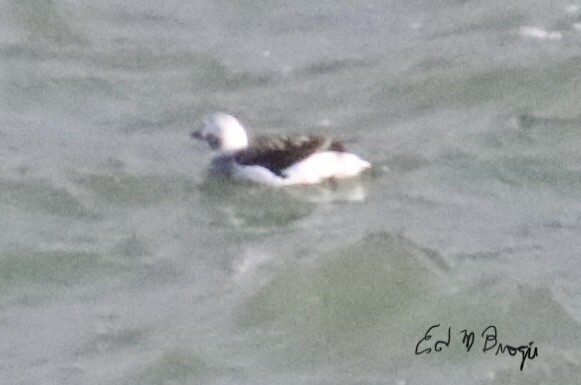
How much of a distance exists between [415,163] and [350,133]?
2.65 feet

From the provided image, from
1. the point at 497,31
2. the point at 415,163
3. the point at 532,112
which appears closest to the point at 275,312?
the point at 415,163

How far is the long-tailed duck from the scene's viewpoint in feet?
39.9

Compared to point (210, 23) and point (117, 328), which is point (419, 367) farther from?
point (210, 23)

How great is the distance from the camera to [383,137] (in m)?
13.0

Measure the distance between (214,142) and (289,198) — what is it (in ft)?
2.60

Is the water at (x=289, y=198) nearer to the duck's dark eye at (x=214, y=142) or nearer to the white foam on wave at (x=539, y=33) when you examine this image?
the white foam on wave at (x=539, y=33)
